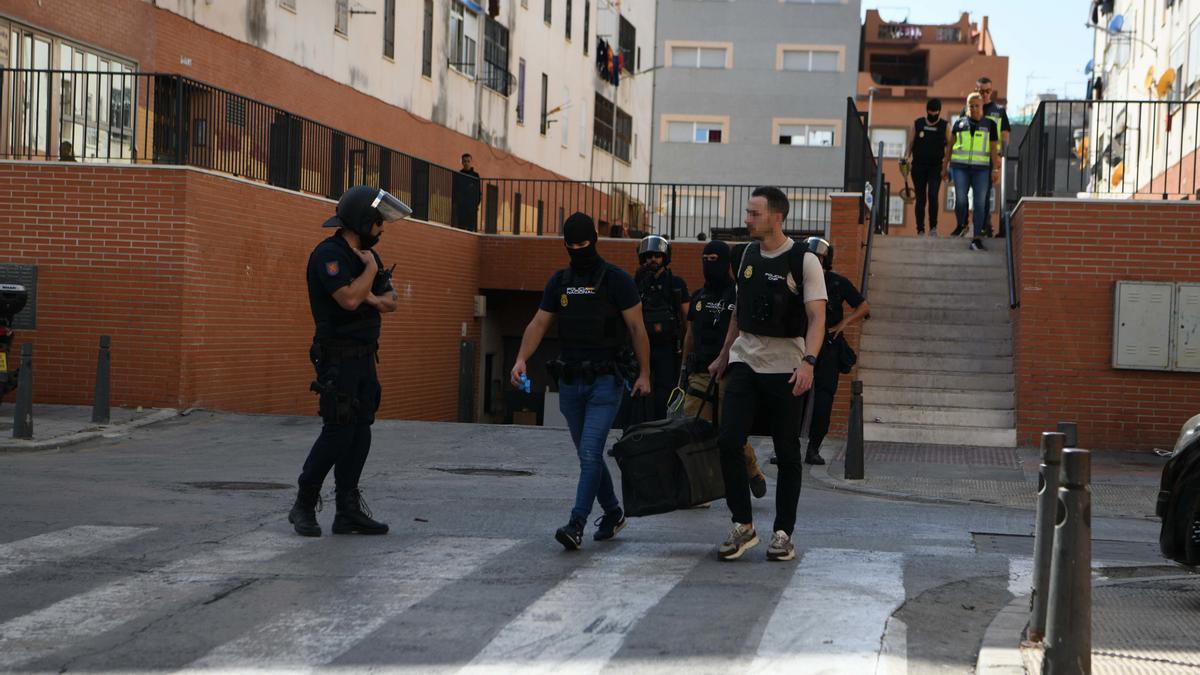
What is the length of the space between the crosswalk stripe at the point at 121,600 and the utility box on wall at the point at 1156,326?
10.8 m

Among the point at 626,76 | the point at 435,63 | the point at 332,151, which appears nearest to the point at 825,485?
the point at 332,151

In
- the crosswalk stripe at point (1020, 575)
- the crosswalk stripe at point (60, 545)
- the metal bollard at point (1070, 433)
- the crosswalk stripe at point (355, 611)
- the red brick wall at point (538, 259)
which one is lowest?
the crosswalk stripe at point (60, 545)

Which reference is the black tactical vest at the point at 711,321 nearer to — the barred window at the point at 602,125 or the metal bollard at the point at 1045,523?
the metal bollard at the point at 1045,523

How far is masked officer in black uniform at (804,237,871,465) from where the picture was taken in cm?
1258

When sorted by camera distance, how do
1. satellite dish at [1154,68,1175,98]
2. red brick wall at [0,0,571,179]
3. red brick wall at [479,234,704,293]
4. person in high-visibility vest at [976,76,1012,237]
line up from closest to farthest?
person in high-visibility vest at [976,76,1012,237] < red brick wall at [0,0,571,179] < red brick wall at [479,234,704,293] < satellite dish at [1154,68,1175,98]

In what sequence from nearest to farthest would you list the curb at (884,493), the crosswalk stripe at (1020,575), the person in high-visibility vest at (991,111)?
the crosswalk stripe at (1020,575)
the curb at (884,493)
the person in high-visibility vest at (991,111)

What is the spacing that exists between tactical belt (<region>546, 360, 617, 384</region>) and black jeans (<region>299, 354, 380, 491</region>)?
3.38 feet

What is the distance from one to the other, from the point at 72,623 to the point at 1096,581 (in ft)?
16.2

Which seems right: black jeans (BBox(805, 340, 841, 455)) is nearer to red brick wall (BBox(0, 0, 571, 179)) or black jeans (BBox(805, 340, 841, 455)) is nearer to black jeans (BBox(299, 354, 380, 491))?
black jeans (BBox(299, 354, 380, 491))

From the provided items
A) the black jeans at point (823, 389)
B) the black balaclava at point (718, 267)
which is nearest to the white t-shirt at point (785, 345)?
the black balaclava at point (718, 267)

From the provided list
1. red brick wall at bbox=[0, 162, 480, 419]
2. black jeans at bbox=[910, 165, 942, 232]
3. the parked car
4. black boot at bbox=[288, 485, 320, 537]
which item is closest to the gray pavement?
black boot at bbox=[288, 485, 320, 537]

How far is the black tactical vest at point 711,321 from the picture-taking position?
10.8 metres

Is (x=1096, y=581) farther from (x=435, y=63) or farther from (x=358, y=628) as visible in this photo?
(x=435, y=63)

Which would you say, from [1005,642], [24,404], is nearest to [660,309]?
[24,404]
